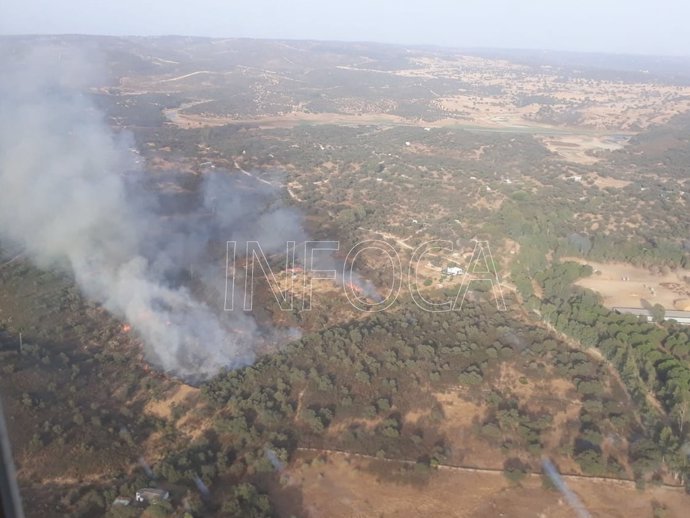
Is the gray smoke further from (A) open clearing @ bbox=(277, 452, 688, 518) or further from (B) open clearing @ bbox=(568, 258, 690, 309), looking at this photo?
(B) open clearing @ bbox=(568, 258, 690, 309)

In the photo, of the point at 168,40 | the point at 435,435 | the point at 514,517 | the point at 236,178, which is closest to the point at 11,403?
the point at 435,435

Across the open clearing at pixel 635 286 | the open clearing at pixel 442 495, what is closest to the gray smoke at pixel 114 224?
the open clearing at pixel 442 495

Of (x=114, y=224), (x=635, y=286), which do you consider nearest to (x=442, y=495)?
(x=635, y=286)

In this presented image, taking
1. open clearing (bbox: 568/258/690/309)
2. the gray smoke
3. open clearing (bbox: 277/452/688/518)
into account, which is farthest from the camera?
open clearing (bbox: 568/258/690/309)

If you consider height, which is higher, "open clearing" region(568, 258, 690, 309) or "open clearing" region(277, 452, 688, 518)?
"open clearing" region(568, 258, 690, 309)

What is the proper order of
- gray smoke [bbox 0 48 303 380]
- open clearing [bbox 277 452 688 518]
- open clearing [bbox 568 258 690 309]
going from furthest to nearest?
open clearing [bbox 568 258 690 309] → gray smoke [bbox 0 48 303 380] → open clearing [bbox 277 452 688 518]

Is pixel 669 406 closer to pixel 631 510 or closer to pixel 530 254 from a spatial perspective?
pixel 631 510

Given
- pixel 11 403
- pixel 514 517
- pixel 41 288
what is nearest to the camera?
pixel 514 517

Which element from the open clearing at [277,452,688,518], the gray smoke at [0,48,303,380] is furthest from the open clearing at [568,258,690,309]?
the gray smoke at [0,48,303,380]
